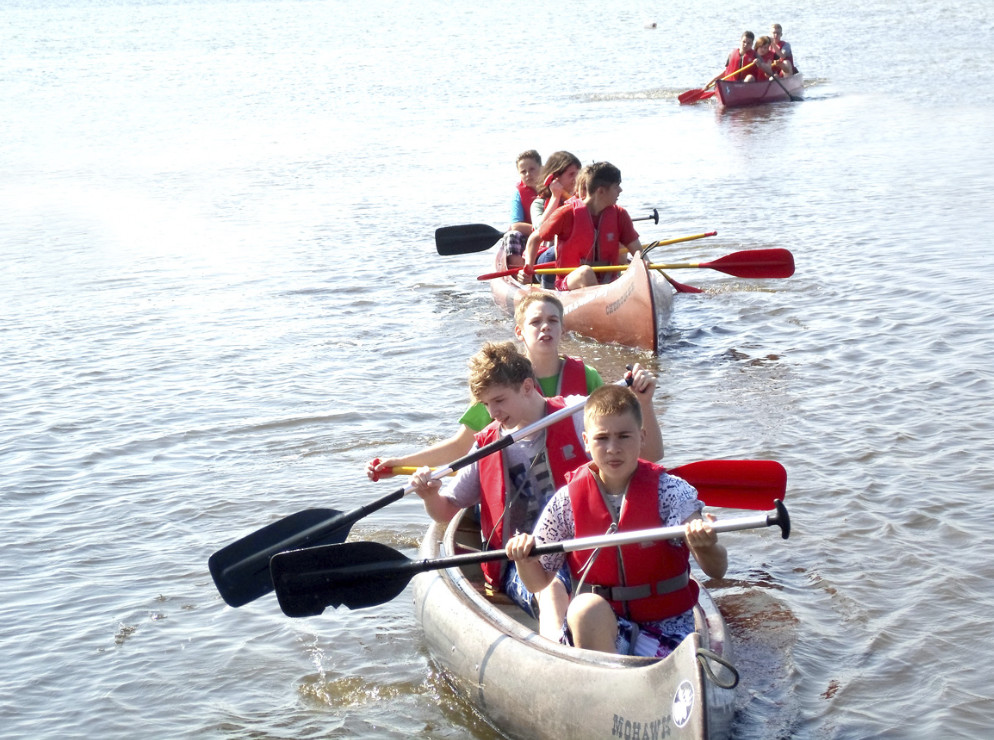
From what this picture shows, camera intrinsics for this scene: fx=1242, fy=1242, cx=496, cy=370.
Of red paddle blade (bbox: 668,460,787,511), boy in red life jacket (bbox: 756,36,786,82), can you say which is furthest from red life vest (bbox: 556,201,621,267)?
boy in red life jacket (bbox: 756,36,786,82)

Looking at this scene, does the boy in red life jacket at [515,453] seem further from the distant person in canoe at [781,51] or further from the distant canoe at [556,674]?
the distant person in canoe at [781,51]

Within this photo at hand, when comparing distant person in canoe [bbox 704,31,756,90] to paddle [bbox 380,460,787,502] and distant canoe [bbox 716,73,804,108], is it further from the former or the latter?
paddle [bbox 380,460,787,502]

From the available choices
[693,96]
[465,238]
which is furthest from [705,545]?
[693,96]

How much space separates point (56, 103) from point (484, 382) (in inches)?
1019

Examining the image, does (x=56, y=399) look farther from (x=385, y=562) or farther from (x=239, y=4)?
(x=239, y=4)

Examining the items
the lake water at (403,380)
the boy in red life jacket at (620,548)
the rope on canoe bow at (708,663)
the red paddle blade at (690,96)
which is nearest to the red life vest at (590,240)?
the lake water at (403,380)

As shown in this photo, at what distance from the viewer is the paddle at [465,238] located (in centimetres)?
1083

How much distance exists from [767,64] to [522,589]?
18.5 meters

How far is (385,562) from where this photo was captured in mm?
4543

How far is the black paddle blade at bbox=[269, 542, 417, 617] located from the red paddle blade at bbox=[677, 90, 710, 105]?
19210mm

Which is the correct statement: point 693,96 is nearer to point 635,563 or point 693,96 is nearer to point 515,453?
point 515,453

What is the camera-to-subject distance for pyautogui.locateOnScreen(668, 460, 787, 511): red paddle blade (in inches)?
168

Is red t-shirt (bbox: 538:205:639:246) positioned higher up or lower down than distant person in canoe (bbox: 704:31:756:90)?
lower down

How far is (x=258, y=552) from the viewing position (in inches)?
197
